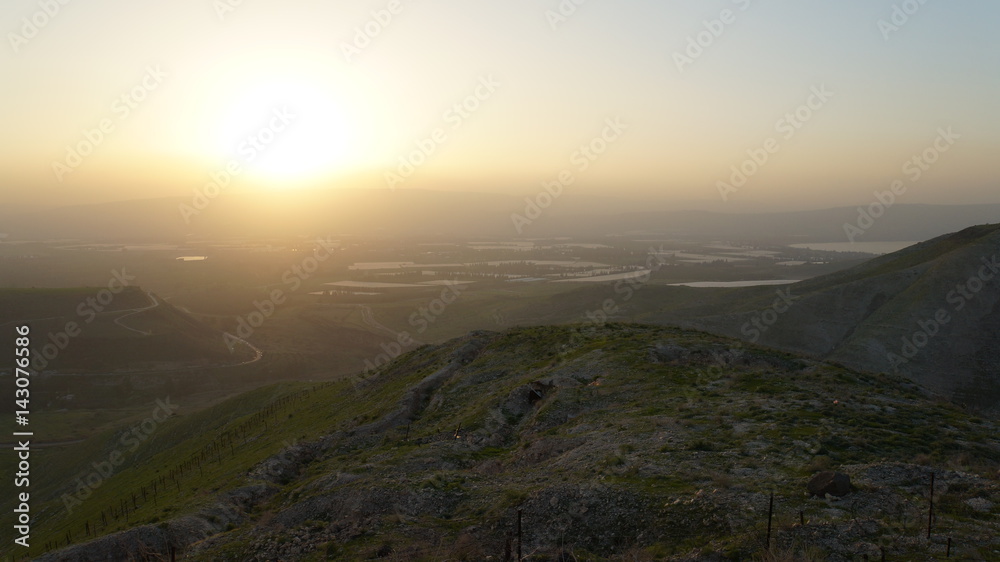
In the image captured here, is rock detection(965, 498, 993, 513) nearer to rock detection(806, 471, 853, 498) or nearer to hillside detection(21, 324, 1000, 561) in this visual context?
hillside detection(21, 324, 1000, 561)

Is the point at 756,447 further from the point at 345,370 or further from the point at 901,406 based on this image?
the point at 345,370

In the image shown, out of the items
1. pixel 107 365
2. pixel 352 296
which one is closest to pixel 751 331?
pixel 107 365

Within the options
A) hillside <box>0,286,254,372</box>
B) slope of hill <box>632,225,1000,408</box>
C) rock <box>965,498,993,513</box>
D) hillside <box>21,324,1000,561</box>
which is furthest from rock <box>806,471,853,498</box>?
hillside <box>0,286,254,372</box>

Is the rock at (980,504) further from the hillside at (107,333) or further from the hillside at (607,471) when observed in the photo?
the hillside at (107,333)

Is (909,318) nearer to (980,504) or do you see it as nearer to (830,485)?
(980,504)

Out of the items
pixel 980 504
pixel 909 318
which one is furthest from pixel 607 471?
pixel 909 318

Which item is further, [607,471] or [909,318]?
[909,318]
